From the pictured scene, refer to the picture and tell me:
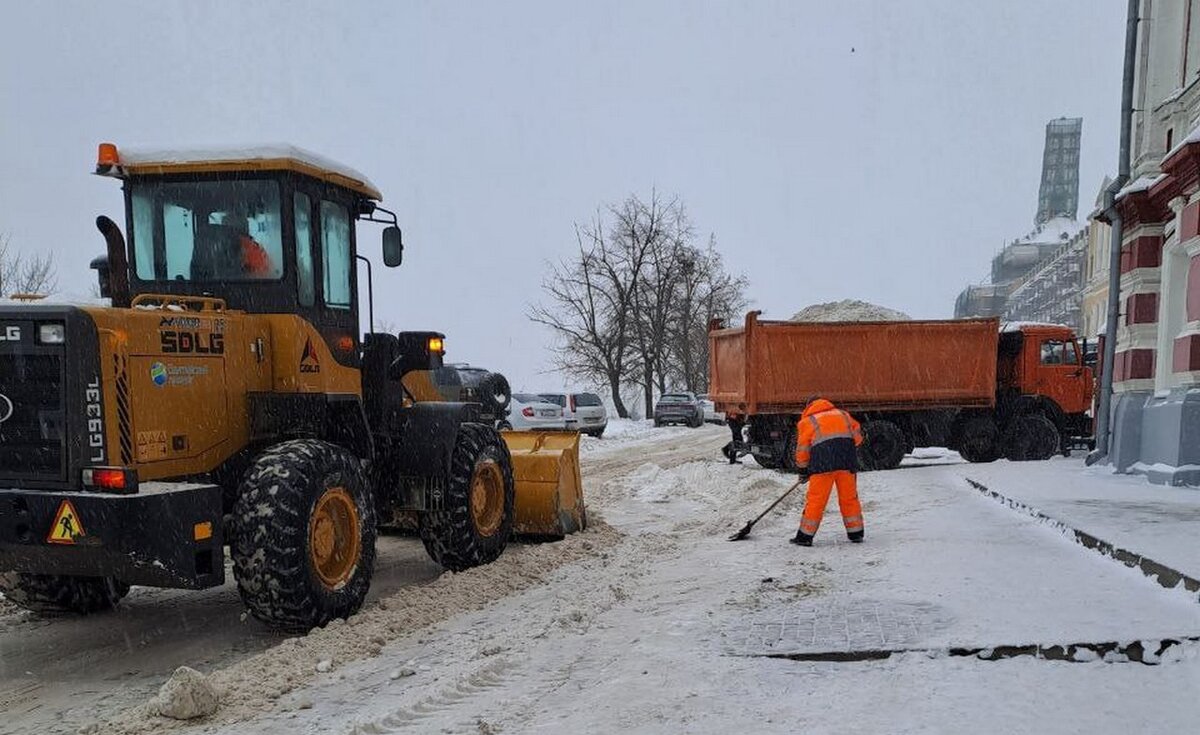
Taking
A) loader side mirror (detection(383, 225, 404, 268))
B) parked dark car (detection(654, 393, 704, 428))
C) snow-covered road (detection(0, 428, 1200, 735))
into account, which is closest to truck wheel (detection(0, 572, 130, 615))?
snow-covered road (detection(0, 428, 1200, 735))

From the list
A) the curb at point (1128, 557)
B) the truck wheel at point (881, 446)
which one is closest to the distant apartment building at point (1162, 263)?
the curb at point (1128, 557)

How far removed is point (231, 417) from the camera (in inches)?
218

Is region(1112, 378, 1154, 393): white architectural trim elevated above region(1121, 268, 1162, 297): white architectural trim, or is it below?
below

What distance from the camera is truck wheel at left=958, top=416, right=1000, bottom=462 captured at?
15.5 m

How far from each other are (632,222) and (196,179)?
1462 inches

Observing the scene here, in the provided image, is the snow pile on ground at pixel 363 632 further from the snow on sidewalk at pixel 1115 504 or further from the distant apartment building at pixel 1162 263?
the distant apartment building at pixel 1162 263

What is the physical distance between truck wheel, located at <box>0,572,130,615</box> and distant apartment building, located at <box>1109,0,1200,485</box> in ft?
35.1

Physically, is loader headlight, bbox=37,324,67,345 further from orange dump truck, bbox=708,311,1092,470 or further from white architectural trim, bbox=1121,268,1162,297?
white architectural trim, bbox=1121,268,1162,297

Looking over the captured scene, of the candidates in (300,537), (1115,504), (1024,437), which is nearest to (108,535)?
(300,537)

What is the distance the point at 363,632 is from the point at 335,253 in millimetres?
2824

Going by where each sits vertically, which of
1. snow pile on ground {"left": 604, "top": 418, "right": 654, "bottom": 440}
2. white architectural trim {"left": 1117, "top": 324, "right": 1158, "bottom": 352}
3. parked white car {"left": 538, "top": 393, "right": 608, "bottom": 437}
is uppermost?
white architectural trim {"left": 1117, "top": 324, "right": 1158, "bottom": 352}

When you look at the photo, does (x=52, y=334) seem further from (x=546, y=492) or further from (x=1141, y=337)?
(x=1141, y=337)

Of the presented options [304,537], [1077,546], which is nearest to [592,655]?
[304,537]

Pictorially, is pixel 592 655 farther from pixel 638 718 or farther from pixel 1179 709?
pixel 1179 709
